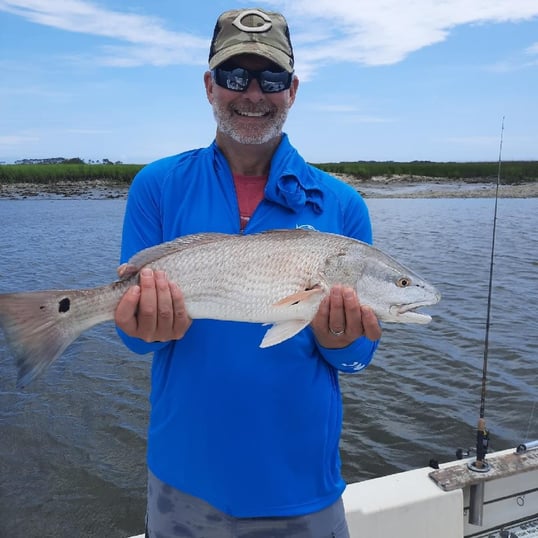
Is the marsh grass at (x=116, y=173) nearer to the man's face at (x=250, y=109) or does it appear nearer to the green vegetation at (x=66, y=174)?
the green vegetation at (x=66, y=174)

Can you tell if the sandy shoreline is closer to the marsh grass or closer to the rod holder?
the marsh grass

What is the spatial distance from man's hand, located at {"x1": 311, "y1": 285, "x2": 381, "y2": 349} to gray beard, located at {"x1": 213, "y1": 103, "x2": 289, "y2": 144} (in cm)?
86

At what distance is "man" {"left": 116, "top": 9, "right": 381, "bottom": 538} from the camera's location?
2.59 meters

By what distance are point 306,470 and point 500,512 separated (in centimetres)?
304

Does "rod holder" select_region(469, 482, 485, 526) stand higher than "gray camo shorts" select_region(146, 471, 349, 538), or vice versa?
"gray camo shorts" select_region(146, 471, 349, 538)

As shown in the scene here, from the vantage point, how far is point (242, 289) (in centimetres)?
286

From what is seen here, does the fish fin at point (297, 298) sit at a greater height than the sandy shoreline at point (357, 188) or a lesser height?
greater

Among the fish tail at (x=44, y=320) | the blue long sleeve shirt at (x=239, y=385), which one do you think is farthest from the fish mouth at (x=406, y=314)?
the fish tail at (x=44, y=320)

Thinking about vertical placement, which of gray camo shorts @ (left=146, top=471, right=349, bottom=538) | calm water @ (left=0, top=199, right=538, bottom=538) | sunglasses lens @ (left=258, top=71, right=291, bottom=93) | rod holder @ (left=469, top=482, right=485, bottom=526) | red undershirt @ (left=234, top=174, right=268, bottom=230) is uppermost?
sunglasses lens @ (left=258, top=71, right=291, bottom=93)

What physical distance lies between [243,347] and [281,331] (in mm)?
206

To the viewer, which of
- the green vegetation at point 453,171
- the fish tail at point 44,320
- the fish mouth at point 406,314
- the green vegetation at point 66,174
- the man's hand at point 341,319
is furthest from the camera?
the green vegetation at point 453,171

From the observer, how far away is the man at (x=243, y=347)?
2.59 m

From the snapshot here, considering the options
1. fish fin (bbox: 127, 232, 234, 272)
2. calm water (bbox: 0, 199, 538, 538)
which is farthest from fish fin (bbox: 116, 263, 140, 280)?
calm water (bbox: 0, 199, 538, 538)

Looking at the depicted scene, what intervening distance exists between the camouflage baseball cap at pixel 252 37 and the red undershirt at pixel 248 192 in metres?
0.58
